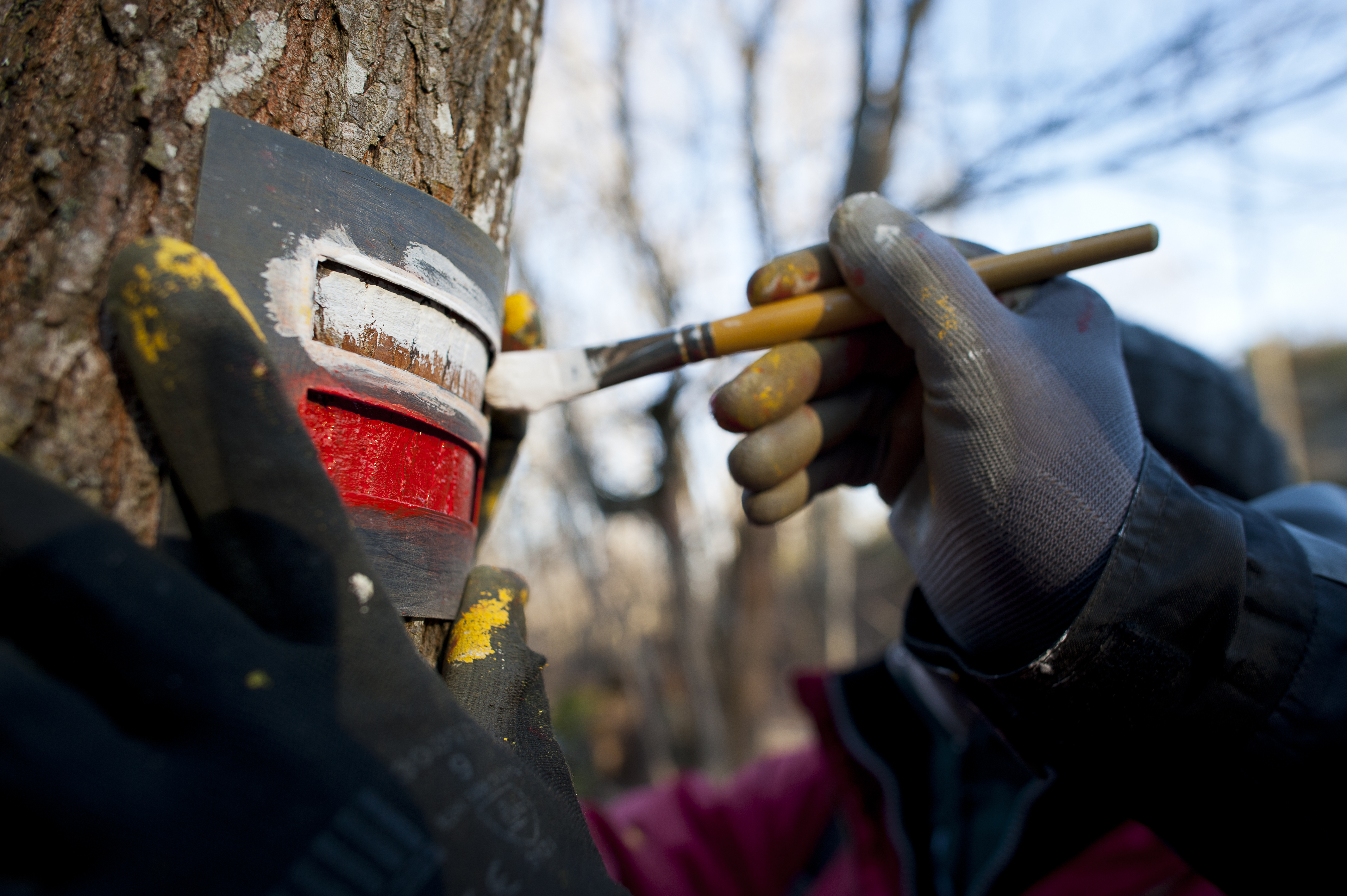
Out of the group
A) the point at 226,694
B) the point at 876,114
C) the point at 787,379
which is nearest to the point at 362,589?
the point at 226,694

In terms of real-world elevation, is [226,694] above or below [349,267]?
below

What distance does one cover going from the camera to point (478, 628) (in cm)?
96

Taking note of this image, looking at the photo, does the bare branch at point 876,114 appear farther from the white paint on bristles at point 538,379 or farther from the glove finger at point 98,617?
the glove finger at point 98,617

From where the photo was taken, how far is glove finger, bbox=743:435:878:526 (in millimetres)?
1464

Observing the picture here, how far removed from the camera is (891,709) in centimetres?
242

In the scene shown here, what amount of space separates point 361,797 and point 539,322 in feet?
2.96

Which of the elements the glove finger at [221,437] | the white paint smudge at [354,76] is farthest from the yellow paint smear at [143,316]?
the white paint smudge at [354,76]

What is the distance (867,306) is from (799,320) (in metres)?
0.13

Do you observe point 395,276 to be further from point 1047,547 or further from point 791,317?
point 1047,547

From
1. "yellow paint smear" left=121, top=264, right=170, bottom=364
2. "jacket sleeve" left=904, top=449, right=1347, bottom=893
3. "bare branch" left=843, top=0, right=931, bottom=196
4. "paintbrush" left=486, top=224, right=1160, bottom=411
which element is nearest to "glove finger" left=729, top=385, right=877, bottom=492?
"paintbrush" left=486, top=224, right=1160, bottom=411

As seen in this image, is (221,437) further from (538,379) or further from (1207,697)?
(1207,697)

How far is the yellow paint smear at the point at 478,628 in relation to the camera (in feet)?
3.07

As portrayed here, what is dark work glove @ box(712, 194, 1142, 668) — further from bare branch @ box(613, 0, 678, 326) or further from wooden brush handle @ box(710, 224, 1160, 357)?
bare branch @ box(613, 0, 678, 326)

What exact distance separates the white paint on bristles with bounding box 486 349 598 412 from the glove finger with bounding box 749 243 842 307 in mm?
393
